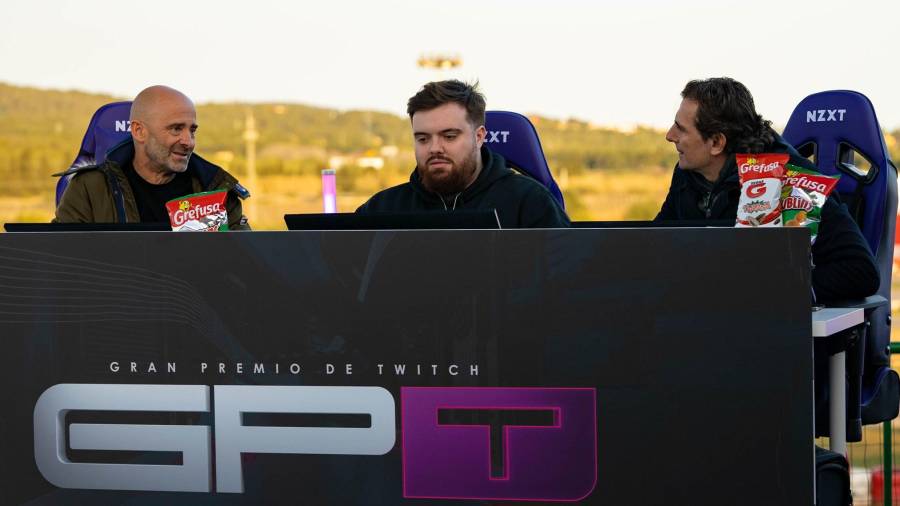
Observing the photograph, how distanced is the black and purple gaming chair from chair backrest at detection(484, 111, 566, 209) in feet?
2.64

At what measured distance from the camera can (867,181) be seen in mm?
3650

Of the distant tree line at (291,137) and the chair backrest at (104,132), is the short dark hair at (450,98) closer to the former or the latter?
the chair backrest at (104,132)

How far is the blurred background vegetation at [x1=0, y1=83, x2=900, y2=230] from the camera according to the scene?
121ft

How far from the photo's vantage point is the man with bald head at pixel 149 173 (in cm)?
378

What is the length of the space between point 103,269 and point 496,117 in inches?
74.1

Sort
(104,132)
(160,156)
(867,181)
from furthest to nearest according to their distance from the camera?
1. (104,132)
2. (160,156)
3. (867,181)

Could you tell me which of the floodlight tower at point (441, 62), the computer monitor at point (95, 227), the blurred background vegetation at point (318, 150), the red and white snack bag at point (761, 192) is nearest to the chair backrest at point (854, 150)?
the red and white snack bag at point (761, 192)

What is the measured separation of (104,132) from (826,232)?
2.44 m

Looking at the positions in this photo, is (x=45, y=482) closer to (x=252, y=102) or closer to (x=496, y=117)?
(x=496, y=117)

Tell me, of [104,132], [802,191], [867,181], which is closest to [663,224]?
[802,191]

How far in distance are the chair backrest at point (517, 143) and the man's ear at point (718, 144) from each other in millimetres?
555

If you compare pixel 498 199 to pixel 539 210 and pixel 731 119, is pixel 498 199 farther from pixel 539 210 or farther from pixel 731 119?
pixel 731 119

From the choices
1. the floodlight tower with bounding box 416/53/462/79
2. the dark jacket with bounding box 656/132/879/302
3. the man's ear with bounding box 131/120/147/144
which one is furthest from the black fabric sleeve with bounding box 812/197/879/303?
the floodlight tower with bounding box 416/53/462/79

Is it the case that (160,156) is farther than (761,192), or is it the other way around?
(160,156)
